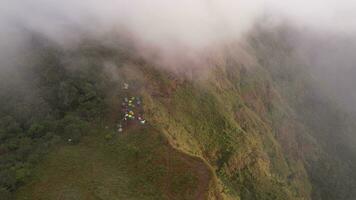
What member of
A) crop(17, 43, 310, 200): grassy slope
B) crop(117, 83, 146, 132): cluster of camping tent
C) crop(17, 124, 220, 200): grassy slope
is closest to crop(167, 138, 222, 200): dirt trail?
crop(17, 124, 220, 200): grassy slope

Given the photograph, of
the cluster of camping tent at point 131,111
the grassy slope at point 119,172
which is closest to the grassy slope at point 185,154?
the grassy slope at point 119,172

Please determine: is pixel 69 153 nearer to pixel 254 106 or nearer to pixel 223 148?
pixel 223 148

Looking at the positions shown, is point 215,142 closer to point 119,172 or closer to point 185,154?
point 185,154

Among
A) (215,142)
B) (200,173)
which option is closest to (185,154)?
(200,173)

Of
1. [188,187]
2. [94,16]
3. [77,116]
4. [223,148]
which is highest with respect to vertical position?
[94,16]

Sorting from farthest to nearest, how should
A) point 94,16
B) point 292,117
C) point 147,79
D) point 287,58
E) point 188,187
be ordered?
point 287,58
point 292,117
point 94,16
point 147,79
point 188,187

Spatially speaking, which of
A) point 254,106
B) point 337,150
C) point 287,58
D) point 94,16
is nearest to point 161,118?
point 94,16

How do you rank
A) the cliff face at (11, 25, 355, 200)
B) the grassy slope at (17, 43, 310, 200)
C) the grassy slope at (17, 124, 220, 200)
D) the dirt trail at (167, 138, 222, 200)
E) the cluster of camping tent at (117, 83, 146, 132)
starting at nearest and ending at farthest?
the grassy slope at (17, 124, 220, 200), the dirt trail at (167, 138, 222, 200), the grassy slope at (17, 43, 310, 200), the cliff face at (11, 25, 355, 200), the cluster of camping tent at (117, 83, 146, 132)

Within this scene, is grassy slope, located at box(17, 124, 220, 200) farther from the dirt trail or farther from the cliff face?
the cliff face

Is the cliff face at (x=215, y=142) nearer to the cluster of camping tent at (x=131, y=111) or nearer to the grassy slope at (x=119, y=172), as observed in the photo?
the grassy slope at (x=119, y=172)
